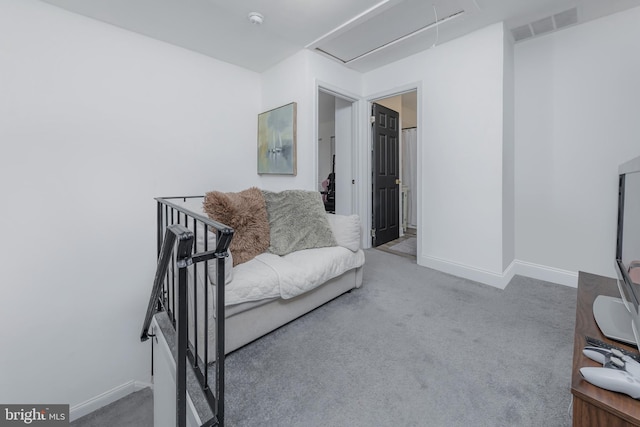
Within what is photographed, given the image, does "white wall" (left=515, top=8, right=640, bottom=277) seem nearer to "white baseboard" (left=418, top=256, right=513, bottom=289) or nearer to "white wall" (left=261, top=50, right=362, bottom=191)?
"white baseboard" (left=418, top=256, right=513, bottom=289)

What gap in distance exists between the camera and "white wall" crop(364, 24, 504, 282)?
2566 millimetres

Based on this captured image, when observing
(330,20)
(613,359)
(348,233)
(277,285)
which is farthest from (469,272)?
(330,20)

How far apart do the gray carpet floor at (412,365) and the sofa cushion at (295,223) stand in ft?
1.81

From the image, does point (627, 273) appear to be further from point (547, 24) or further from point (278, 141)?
point (278, 141)

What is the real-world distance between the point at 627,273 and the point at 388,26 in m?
2.62

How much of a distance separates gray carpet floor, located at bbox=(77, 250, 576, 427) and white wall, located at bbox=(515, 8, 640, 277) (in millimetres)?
666

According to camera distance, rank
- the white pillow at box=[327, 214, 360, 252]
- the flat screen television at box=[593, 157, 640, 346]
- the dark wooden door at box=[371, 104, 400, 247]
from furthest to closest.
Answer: the dark wooden door at box=[371, 104, 400, 247]
the white pillow at box=[327, 214, 360, 252]
the flat screen television at box=[593, 157, 640, 346]

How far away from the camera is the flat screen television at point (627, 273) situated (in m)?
0.85

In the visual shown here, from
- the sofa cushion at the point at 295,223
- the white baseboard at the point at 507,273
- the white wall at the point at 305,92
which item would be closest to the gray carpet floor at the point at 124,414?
the sofa cushion at the point at 295,223

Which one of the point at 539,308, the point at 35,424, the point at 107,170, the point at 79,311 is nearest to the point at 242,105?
the point at 107,170

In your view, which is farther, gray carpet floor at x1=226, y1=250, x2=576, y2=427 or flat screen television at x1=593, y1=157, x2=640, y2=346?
gray carpet floor at x1=226, y1=250, x2=576, y2=427

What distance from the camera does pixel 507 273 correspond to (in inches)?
106

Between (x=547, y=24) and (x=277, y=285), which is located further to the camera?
(x=547, y=24)

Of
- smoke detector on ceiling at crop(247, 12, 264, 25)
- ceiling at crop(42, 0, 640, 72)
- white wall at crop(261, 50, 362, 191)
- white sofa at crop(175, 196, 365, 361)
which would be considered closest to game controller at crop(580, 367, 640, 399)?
white sofa at crop(175, 196, 365, 361)
